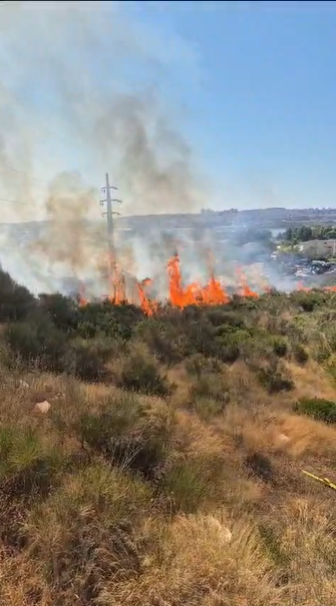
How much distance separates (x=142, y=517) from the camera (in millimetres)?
4219

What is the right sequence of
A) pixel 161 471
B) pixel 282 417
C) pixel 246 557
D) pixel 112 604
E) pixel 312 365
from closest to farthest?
1. pixel 112 604
2. pixel 246 557
3. pixel 161 471
4. pixel 282 417
5. pixel 312 365

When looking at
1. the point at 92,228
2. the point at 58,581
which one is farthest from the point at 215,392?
the point at 92,228

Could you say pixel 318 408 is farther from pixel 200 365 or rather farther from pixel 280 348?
pixel 280 348

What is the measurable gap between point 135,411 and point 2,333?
479 centimetres

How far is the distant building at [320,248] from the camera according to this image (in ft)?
33.3

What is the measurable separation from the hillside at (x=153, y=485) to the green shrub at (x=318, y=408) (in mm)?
31

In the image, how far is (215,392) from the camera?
35.9 ft

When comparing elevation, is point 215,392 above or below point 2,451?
below

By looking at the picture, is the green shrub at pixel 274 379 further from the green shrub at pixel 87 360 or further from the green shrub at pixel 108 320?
the green shrub at pixel 108 320

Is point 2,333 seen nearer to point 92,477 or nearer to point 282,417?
point 282,417

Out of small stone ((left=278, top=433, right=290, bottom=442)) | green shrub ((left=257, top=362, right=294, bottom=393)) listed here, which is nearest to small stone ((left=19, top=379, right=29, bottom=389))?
small stone ((left=278, top=433, right=290, bottom=442))

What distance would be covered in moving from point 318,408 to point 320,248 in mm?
3141

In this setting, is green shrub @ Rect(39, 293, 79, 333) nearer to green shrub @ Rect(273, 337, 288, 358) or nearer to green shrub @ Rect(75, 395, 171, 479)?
green shrub @ Rect(273, 337, 288, 358)

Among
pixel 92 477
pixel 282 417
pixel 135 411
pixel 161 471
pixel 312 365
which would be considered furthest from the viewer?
pixel 312 365
